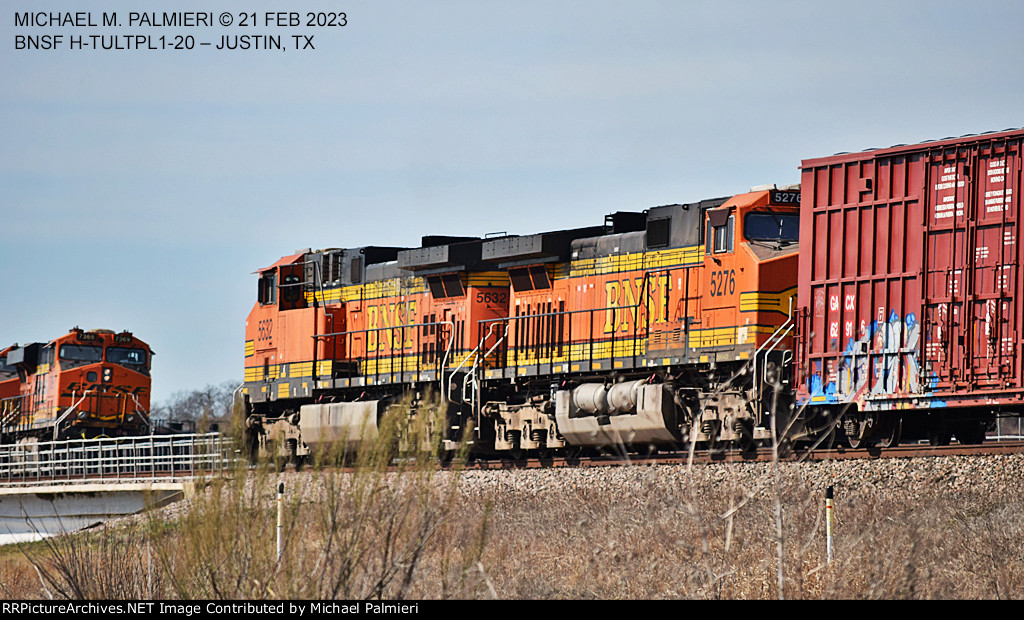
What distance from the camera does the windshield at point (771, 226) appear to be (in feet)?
59.7

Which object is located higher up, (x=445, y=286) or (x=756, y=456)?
(x=445, y=286)

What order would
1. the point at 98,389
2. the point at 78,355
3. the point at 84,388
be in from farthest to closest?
1. the point at 78,355
2. the point at 98,389
3. the point at 84,388

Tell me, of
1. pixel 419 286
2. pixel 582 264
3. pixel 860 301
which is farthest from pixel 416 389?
pixel 860 301

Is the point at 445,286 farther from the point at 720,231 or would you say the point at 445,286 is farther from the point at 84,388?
the point at 84,388

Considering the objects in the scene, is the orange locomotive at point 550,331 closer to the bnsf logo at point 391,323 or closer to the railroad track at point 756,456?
the bnsf logo at point 391,323

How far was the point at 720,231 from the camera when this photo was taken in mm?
18438

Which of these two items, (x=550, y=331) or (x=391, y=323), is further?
(x=391, y=323)

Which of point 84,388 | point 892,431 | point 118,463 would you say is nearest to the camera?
point 892,431

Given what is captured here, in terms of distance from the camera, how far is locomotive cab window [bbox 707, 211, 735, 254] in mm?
18250

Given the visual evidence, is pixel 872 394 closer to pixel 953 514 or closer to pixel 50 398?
pixel 953 514

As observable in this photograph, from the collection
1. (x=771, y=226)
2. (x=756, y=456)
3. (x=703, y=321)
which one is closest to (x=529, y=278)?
(x=703, y=321)

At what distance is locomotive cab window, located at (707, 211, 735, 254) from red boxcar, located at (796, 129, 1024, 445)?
46.5 inches

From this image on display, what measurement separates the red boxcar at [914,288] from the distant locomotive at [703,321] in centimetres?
2

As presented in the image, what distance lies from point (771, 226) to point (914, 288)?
276cm
